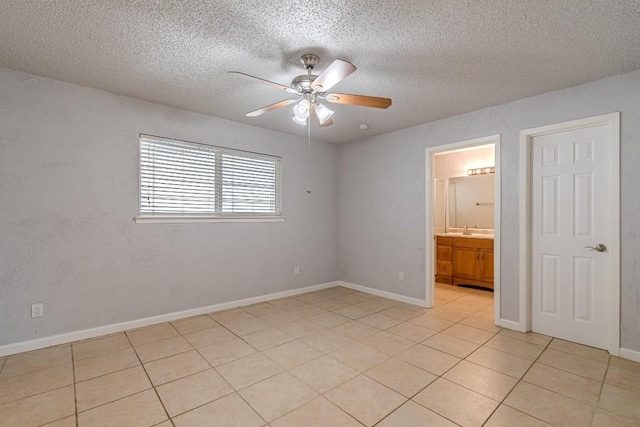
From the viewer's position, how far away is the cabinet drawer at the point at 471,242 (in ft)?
16.0

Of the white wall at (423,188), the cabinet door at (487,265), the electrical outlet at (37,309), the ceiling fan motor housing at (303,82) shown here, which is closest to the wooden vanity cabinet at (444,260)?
the cabinet door at (487,265)

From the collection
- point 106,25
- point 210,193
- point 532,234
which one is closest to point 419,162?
point 532,234

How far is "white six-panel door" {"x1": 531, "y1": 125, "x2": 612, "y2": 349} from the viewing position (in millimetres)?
2787

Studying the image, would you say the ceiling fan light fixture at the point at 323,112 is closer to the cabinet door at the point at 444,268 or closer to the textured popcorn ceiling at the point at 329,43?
the textured popcorn ceiling at the point at 329,43

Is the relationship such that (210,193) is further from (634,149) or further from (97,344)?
(634,149)

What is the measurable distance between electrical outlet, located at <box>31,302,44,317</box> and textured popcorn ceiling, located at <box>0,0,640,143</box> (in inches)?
83.3

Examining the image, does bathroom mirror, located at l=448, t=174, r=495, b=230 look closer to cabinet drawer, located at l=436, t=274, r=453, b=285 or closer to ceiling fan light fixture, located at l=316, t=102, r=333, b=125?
cabinet drawer, located at l=436, t=274, r=453, b=285

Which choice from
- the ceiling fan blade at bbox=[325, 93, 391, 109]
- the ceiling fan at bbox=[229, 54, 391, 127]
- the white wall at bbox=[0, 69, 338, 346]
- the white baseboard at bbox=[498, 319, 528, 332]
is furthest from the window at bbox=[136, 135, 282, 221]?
the white baseboard at bbox=[498, 319, 528, 332]

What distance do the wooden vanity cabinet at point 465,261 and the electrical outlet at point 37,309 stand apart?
5552mm

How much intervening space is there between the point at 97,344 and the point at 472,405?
326 cm

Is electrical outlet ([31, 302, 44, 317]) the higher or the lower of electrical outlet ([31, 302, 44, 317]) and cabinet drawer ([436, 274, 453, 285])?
the higher

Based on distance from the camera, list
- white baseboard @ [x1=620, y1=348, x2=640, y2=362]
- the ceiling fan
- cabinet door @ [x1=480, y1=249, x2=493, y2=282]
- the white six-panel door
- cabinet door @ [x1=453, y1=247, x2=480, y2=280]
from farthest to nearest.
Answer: cabinet door @ [x1=453, y1=247, x2=480, y2=280]
cabinet door @ [x1=480, y1=249, x2=493, y2=282]
the white six-panel door
white baseboard @ [x1=620, y1=348, x2=640, y2=362]
the ceiling fan

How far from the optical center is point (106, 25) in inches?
79.2

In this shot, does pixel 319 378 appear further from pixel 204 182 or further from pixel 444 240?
pixel 444 240
